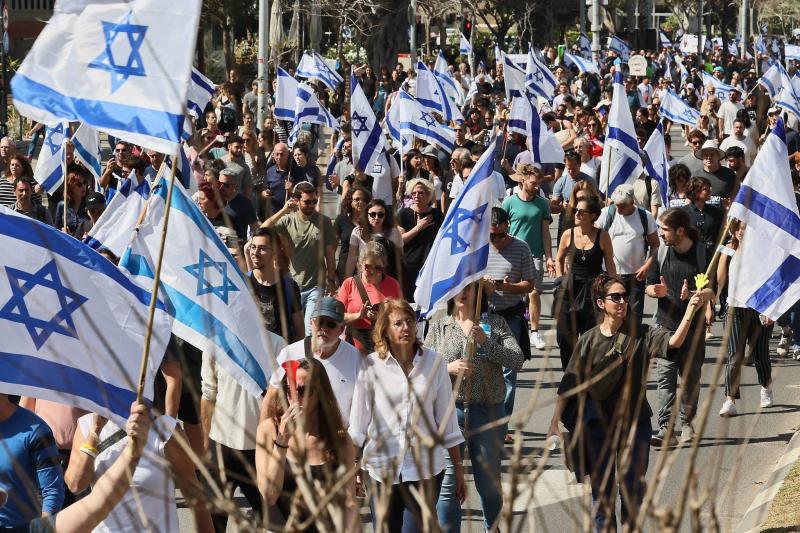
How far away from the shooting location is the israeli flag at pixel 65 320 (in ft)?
17.7

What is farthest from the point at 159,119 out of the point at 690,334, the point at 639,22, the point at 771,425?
the point at 639,22

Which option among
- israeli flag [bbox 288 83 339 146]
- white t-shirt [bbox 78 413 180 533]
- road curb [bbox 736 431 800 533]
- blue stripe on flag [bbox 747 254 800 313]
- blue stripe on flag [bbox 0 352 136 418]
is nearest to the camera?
white t-shirt [bbox 78 413 180 533]

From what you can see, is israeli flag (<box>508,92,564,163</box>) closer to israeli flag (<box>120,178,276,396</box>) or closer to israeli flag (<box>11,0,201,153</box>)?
israeli flag (<box>120,178,276,396</box>)

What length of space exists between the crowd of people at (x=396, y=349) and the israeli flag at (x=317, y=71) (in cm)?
474

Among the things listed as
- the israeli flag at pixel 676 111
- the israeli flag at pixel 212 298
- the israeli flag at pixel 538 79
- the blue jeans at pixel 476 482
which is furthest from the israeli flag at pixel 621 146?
the israeli flag at pixel 538 79

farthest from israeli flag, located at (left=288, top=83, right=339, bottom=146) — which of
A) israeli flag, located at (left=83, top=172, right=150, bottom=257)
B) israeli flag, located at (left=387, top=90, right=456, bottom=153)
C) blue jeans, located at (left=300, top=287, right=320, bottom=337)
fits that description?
israeli flag, located at (left=83, top=172, right=150, bottom=257)

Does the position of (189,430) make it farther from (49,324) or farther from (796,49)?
(796,49)

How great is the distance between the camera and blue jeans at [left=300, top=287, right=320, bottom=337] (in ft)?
31.2

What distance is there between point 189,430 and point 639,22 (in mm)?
84965

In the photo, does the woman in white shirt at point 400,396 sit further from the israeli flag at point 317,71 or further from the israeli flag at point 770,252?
the israeli flag at point 317,71

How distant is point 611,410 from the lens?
23.0 feet

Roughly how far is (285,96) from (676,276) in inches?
410

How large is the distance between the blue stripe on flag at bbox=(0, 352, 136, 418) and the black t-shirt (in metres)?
5.49

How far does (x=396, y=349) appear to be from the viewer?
6578 millimetres
